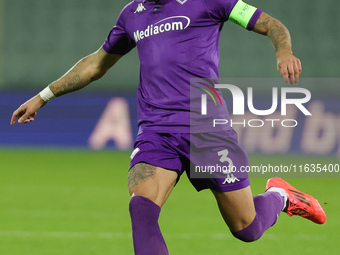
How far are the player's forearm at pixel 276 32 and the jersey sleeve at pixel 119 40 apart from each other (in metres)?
0.98

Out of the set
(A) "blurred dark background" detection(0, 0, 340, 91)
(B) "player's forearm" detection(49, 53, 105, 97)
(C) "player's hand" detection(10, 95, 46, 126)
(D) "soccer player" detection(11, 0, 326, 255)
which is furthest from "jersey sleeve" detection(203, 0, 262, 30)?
(A) "blurred dark background" detection(0, 0, 340, 91)

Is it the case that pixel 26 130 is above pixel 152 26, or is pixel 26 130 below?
below

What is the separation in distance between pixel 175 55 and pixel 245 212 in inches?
42.5

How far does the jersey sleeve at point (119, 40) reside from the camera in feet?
15.8

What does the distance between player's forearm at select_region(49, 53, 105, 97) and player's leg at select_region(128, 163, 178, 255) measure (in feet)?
3.34

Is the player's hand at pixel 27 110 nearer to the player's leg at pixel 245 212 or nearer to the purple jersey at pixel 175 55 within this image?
the purple jersey at pixel 175 55

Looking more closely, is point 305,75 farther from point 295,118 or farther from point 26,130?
point 26,130

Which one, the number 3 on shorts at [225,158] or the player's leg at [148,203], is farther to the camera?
the number 3 on shorts at [225,158]

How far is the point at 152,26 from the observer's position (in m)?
4.46

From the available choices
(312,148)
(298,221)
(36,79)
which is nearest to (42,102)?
(298,221)

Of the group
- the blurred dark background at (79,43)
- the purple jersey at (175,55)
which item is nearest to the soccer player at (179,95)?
the purple jersey at (175,55)

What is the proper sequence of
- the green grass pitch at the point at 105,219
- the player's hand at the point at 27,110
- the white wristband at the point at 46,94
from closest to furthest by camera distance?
1. the player's hand at the point at 27,110
2. the white wristband at the point at 46,94
3. the green grass pitch at the point at 105,219

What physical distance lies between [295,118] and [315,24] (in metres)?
2.15

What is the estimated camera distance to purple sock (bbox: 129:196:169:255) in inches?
150
